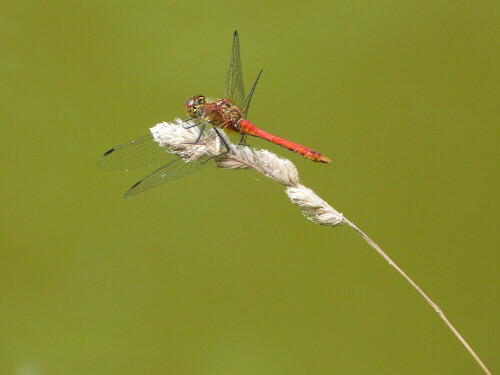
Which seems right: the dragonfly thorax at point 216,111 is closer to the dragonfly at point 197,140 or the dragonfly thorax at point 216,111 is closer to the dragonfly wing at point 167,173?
the dragonfly at point 197,140

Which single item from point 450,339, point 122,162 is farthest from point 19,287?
point 450,339

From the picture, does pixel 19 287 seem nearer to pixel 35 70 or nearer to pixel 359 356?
pixel 35 70

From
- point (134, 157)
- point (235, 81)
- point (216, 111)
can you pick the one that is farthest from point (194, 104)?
point (134, 157)

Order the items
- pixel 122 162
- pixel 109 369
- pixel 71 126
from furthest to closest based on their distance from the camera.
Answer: pixel 71 126 < pixel 109 369 < pixel 122 162

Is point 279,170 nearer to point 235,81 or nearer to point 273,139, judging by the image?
point 273,139

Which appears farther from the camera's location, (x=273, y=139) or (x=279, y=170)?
(x=273, y=139)

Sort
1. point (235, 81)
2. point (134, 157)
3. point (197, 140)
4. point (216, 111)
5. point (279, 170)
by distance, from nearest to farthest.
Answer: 1. point (279, 170)
2. point (197, 140)
3. point (134, 157)
4. point (216, 111)
5. point (235, 81)

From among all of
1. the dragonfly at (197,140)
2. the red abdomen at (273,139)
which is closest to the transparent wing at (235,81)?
the dragonfly at (197,140)

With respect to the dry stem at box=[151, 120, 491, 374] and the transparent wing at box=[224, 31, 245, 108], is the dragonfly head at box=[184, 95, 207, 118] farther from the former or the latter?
the dry stem at box=[151, 120, 491, 374]
